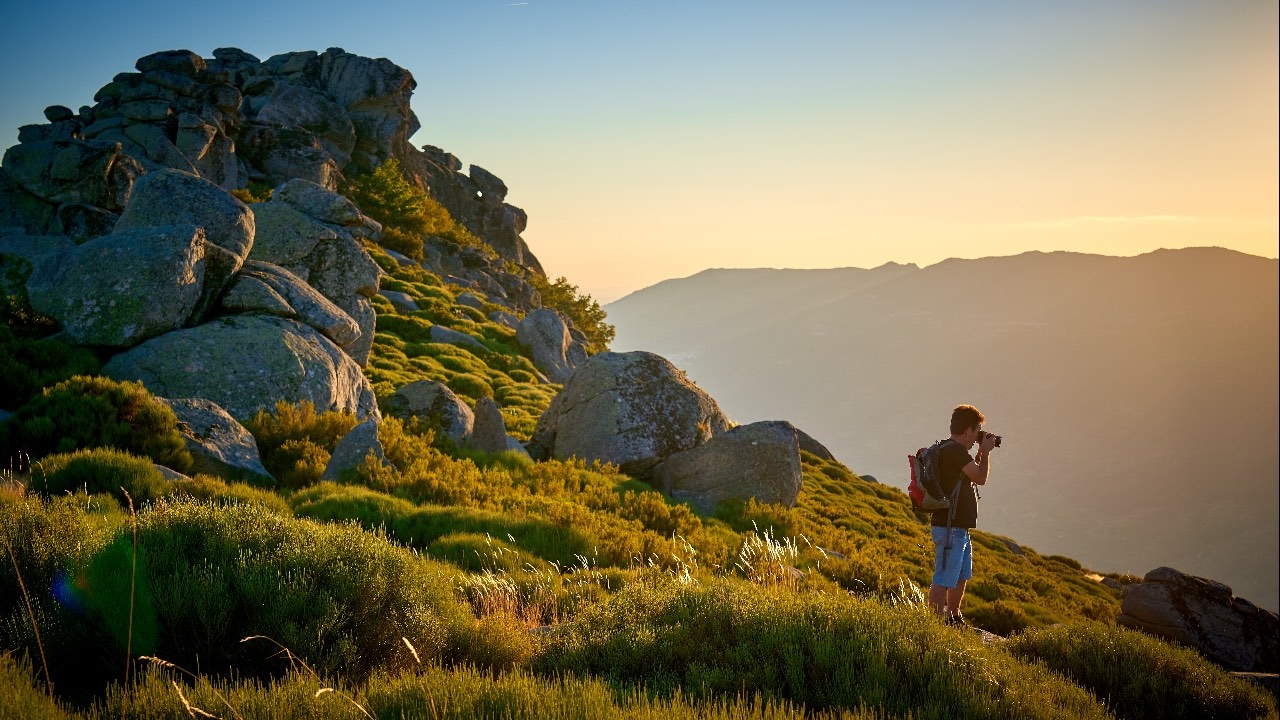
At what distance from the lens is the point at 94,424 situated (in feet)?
39.1

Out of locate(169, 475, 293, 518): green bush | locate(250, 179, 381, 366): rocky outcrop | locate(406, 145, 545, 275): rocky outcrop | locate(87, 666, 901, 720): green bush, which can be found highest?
locate(406, 145, 545, 275): rocky outcrop

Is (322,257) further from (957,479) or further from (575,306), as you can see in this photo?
(575,306)

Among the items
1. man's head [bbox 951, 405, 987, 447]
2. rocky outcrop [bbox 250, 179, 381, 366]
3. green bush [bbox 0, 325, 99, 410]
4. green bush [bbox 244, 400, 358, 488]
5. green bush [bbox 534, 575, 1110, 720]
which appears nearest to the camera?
green bush [bbox 534, 575, 1110, 720]

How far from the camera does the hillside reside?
18.0ft

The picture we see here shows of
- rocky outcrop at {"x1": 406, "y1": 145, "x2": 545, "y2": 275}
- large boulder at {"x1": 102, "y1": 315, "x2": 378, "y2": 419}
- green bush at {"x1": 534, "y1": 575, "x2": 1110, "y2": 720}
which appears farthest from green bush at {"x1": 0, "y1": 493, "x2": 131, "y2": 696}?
rocky outcrop at {"x1": 406, "y1": 145, "x2": 545, "y2": 275}

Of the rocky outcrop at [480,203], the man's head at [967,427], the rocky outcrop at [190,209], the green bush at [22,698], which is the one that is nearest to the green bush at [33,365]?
the rocky outcrop at [190,209]

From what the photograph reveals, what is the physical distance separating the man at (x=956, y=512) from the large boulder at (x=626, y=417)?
1178cm

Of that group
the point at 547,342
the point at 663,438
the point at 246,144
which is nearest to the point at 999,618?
Answer: the point at 663,438

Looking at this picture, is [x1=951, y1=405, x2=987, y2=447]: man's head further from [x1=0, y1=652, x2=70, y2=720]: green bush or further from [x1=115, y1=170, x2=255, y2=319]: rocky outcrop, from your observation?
[x1=115, y1=170, x2=255, y2=319]: rocky outcrop

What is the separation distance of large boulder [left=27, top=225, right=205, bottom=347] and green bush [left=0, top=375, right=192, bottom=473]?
2862mm

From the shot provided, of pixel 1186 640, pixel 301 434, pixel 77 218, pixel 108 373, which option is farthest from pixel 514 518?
pixel 77 218

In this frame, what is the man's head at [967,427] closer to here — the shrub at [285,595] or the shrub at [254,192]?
the shrub at [285,595]

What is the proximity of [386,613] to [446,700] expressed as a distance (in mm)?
2225

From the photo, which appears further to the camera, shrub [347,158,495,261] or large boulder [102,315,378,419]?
shrub [347,158,495,261]
